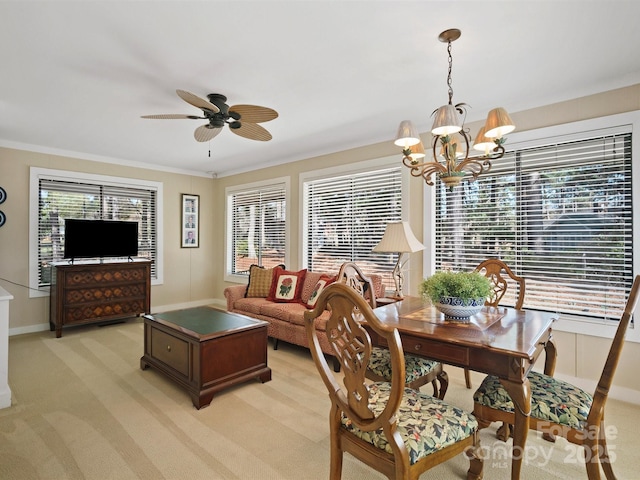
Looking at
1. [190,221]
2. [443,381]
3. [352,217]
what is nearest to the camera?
[443,381]

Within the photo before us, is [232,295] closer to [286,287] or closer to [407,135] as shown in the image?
[286,287]

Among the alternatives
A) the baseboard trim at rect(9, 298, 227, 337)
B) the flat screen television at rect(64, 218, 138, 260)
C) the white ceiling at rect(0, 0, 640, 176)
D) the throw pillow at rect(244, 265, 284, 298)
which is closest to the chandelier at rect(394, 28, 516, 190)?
the white ceiling at rect(0, 0, 640, 176)

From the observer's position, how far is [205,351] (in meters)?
2.71

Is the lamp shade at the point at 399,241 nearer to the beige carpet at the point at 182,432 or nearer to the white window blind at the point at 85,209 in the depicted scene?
the beige carpet at the point at 182,432

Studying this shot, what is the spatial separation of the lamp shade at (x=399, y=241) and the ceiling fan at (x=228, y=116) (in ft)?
4.83

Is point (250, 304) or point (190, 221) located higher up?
point (190, 221)

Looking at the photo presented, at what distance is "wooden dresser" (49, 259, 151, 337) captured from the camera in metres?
4.39

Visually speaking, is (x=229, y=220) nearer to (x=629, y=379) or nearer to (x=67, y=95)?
(x=67, y=95)

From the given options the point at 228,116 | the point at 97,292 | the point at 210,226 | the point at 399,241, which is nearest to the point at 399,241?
the point at 399,241

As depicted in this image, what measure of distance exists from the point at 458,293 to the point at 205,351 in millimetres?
1974

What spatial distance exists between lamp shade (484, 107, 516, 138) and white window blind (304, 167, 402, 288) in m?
2.04

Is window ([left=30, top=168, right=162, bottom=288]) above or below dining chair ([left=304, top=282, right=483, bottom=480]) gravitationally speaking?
above

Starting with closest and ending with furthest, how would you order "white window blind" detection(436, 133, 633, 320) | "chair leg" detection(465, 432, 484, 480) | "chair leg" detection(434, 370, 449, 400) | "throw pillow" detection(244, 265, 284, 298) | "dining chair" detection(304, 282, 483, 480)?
"dining chair" detection(304, 282, 483, 480)
"chair leg" detection(465, 432, 484, 480)
"chair leg" detection(434, 370, 449, 400)
"white window blind" detection(436, 133, 633, 320)
"throw pillow" detection(244, 265, 284, 298)

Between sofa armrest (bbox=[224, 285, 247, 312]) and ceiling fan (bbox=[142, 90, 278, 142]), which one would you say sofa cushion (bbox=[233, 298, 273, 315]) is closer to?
sofa armrest (bbox=[224, 285, 247, 312])
